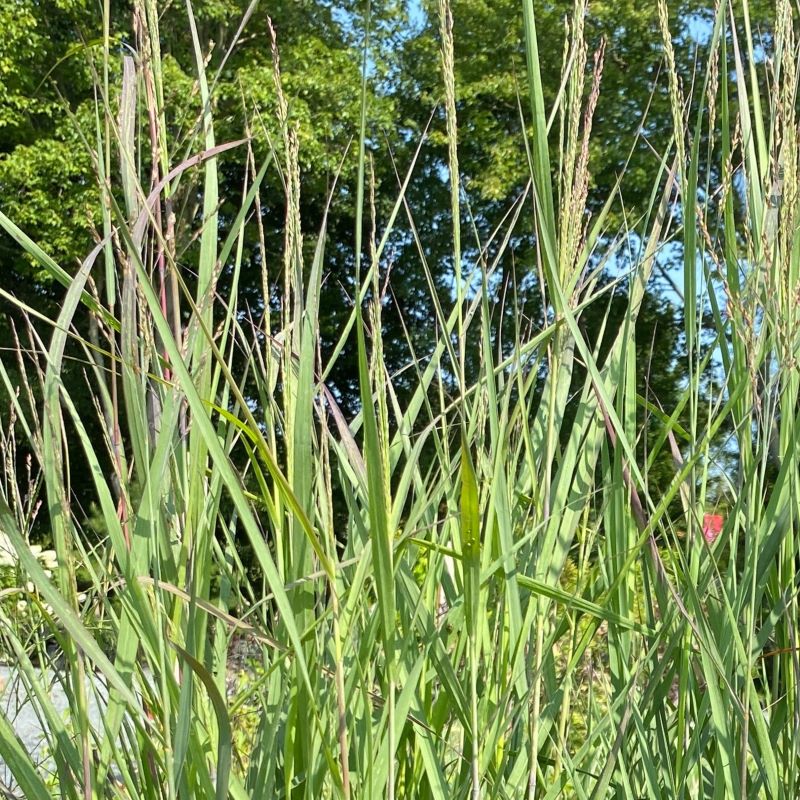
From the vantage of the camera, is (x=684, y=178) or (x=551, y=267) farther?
(x=684, y=178)

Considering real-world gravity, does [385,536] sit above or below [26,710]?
above

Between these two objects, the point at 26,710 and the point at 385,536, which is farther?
the point at 26,710

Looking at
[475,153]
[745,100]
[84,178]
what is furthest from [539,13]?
[745,100]

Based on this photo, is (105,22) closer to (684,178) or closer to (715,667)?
(684,178)

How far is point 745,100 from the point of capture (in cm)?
72

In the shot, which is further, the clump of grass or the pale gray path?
the pale gray path

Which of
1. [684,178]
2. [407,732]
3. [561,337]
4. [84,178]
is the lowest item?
[407,732]

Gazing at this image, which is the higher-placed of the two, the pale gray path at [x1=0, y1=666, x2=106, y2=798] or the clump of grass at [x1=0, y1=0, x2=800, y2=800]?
the clump of grass at [x1=0, y1=0, x2=800, y2=800]

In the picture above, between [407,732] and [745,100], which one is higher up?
[745,100]

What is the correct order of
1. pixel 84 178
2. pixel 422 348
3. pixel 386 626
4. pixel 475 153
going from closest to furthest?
pixel 386 626 < pixel 422 348 < pixel 84 178 < pixel 475 153

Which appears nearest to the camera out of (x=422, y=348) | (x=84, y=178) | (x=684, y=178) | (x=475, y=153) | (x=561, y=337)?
(x=561, y=337)

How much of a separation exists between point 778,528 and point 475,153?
9.30m

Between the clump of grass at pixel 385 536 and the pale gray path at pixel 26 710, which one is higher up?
the clump of grass at pixel 385 536

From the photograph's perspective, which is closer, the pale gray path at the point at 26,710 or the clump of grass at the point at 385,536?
the clump of grass at the point at 385,536
